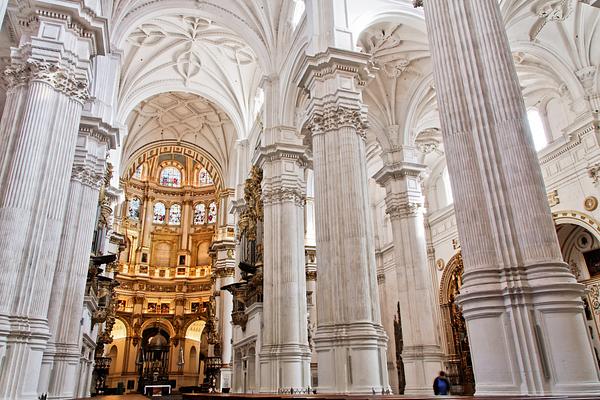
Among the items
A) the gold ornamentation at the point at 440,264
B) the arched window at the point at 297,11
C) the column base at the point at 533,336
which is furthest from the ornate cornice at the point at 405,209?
the column base at the point at 533,336

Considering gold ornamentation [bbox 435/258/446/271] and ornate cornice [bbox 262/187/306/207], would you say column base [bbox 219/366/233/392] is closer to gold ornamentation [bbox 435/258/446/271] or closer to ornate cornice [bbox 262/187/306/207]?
gold ornamentation [bbox 435/258/446/271]

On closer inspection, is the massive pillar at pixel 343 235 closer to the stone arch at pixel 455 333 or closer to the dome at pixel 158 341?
the stone arch at pixel 455 333

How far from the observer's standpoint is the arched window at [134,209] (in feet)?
111

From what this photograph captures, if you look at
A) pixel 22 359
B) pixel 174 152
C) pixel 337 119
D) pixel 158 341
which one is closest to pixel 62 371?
pixel 22 359

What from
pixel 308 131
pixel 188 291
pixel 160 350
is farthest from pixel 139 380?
pixel 308 131

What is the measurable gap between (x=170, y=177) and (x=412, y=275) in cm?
2551

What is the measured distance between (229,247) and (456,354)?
13063 millimetres

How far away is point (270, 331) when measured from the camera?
13.4 metres

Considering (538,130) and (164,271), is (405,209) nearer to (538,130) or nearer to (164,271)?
(538,130)

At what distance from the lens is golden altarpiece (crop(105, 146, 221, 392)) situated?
31.2 metres

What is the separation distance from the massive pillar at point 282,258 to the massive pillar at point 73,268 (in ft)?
16.1

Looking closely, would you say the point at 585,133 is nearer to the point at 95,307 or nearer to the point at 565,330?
the point at 565,330

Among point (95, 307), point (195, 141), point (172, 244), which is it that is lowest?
point (95, 307)

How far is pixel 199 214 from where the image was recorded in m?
35.5
